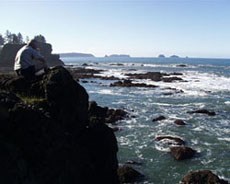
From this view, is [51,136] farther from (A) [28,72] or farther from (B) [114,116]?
(B) [114,116]

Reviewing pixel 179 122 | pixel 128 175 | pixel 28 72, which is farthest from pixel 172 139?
pixel 28 72

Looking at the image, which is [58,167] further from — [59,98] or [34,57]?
[34,57]

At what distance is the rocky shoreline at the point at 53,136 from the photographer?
25.0 ft

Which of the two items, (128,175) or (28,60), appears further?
(128,175)

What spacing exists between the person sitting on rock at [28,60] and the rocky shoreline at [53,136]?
0.27 metres

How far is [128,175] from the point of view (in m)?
15.7

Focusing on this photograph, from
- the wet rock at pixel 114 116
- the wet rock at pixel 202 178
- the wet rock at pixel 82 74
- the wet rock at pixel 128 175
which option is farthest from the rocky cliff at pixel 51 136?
the wet rock at pixel 82 74

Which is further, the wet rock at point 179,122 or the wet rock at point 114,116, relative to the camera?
the wet rock at point 114,116

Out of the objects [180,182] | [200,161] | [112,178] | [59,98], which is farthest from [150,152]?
[59,98]

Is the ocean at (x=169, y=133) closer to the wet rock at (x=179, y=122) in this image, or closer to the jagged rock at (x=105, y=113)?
the wet rock at (x=179, y=122)

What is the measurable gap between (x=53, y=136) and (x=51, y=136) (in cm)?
10

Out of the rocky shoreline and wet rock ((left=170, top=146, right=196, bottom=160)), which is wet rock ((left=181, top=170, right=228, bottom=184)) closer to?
the rocky shoreline

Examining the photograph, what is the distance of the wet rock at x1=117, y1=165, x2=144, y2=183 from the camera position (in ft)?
50.9

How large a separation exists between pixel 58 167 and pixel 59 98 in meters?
2.85
